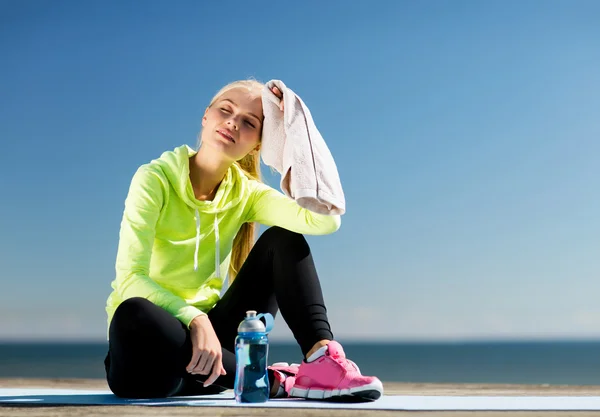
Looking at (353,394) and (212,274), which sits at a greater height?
(212,274)

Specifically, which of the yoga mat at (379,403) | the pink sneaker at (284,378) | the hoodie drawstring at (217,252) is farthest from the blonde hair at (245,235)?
the yoga mat at (379,403)

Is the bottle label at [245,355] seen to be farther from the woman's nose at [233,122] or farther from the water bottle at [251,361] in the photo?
the woman's nose at [233,122]

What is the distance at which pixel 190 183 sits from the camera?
269cm

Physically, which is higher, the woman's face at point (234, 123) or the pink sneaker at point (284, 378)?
the woman's face at point (234, 123)

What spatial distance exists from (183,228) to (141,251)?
328 millimetres

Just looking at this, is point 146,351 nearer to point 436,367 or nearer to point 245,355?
point 245,355

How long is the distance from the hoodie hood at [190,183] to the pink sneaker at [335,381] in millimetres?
740

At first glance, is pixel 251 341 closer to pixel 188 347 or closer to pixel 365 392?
pixel 188 347

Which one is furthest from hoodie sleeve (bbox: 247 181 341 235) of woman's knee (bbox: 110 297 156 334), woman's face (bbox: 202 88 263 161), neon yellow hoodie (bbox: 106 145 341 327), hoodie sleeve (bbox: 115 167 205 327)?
woman's knee (bbox: 110 297 156 334)

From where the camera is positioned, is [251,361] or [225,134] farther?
[225,134]

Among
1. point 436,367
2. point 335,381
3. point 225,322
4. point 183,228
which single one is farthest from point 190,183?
point 436,367

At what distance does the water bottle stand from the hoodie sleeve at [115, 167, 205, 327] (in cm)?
17

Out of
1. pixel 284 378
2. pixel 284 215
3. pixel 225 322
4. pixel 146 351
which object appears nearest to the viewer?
pixel 146 351

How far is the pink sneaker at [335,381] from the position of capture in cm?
229
